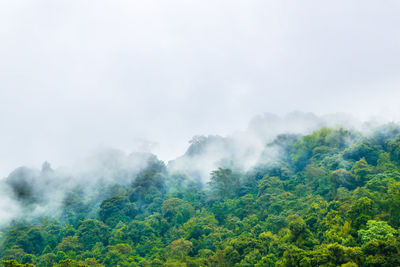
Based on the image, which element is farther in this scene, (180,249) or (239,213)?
(239,213)

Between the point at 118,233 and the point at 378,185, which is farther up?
the point at 118,233

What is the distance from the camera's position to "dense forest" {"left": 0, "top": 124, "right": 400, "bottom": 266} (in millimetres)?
21359

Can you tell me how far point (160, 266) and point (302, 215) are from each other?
11.1 meters

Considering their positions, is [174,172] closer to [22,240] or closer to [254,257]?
[22,240]

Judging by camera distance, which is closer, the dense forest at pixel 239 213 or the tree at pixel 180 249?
the dense forest at pixel 239 213

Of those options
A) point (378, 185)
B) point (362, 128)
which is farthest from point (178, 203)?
point (362, 128)

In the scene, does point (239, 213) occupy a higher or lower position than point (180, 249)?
higher

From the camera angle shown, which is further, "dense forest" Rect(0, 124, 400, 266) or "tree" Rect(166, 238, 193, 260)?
"tree" Rect(166, 238, 193, 260)

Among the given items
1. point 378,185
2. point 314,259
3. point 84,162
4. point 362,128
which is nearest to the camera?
point 314,259

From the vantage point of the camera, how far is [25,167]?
51.9 metres

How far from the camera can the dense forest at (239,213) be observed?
21359 mm

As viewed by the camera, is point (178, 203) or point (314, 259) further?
point (178, 203)

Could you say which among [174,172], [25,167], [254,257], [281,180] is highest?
[25,167]

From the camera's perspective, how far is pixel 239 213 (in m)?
34.5
